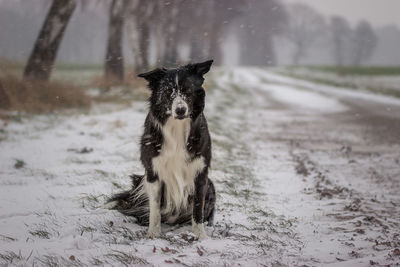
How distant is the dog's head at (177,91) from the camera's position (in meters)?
3.32

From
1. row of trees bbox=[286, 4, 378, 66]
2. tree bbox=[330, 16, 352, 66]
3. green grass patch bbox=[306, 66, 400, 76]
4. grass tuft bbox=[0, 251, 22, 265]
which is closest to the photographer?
grass tuft bbox=[0, 251, 22, 265]

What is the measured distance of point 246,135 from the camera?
10.0 m

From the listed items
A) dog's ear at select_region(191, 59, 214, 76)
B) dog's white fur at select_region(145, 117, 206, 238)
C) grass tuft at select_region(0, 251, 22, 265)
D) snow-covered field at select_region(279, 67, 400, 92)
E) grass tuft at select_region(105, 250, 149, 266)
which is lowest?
grass tuft at select_region(105, 250, 149, 266)

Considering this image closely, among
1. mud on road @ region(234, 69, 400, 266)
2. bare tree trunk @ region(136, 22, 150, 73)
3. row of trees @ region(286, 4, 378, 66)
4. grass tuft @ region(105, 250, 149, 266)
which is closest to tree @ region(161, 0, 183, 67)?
bare tree trunk @ region(136, 22, 150, 73)

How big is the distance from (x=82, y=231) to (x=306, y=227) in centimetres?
239

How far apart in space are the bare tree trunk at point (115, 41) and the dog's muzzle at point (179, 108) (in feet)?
41.5

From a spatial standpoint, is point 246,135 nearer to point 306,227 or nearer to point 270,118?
point 270,118

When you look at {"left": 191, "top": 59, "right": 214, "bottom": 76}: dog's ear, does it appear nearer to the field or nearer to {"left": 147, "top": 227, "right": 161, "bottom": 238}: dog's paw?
{"left": 147, "top": 227, "right": 161, "bottom": 238}: dog's paw

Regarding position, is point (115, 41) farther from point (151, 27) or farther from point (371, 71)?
point (371, 71)

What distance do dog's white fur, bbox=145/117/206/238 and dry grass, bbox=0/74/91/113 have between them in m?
7.68

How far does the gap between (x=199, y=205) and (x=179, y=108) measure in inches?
44.0

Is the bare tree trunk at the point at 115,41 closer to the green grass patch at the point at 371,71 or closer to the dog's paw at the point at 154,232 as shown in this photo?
the dog's paw at the point at 154,232

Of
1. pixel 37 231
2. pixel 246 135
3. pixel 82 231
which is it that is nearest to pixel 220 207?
pixel 82 231

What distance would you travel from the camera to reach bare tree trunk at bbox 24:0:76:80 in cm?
1139
